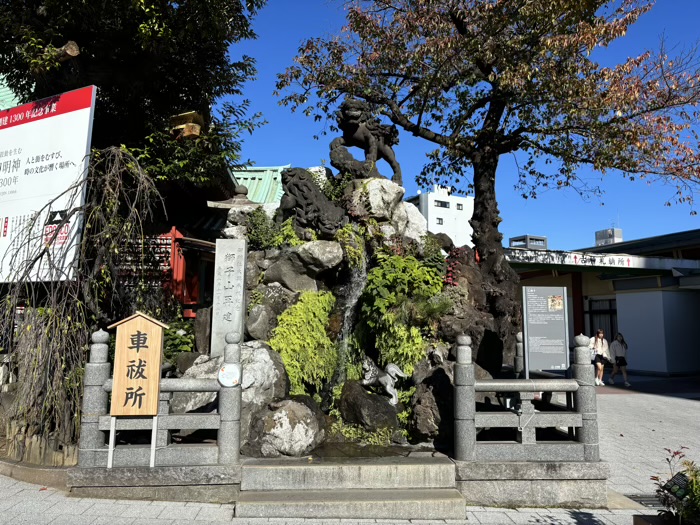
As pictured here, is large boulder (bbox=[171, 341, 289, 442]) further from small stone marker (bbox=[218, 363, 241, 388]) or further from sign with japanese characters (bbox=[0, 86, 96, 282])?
sign with japanese characters (bbox=[0, 86, 96, 282])

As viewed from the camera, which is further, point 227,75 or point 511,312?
point 227,75

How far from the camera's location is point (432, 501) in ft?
17.9

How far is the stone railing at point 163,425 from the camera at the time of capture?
19.1 feet

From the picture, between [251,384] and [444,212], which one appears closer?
[251,384]

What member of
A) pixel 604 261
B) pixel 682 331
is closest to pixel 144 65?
pixel 604 261

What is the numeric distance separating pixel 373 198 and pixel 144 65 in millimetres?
6454

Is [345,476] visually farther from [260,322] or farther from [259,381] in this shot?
[260,322]

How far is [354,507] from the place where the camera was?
213 inches

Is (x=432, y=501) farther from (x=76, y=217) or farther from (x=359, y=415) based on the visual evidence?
(x=76, y=217)

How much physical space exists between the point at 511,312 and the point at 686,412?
6301 mm

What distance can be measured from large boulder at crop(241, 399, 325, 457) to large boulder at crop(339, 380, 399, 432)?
0.78 m

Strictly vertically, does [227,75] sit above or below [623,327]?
above

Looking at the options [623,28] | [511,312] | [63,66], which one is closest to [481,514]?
[511,312]

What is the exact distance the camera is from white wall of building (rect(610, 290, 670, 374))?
62.8 ft
